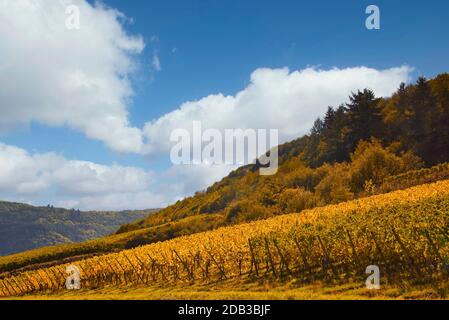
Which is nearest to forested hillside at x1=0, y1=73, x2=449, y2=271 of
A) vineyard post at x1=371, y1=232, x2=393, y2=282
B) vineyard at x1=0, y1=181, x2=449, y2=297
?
vineyard at x1=0, y1=181, x2=449, y2=297

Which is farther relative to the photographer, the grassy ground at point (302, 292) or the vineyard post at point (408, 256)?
the vineyard post at point (408, 256)

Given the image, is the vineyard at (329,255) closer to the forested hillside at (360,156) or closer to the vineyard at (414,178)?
the vineyard at (414,178)

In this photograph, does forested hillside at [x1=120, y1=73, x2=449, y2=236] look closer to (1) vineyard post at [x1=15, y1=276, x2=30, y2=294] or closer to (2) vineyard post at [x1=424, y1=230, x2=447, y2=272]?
(1) vineyard post at [x1=15, y1=276, x2=30, y2=294]

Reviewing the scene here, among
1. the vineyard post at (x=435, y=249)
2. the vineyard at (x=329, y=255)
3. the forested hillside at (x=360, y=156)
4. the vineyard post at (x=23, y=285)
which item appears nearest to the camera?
the vineyard post at (x=435, y=249)

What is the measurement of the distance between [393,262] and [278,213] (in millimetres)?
45633

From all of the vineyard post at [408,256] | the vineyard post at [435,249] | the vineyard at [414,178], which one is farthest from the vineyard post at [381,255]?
the vineyard at [414,178]

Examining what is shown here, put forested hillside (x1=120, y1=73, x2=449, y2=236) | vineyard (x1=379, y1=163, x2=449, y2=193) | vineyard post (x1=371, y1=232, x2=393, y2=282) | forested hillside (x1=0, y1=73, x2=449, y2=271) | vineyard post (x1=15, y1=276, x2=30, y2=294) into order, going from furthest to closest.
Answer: forested hillside (x1=120, y1=73, x2=449, y2=236), forested hillside (x1=0, y1=73, x2=449, y2=271), vineyard (x1=379, y1=163, x2=449, y2=193), vineyard post (x1=15, y1=276, x2=30, y2=294), vineyard post (x1=371, y1=232, x2=393, y2=282)

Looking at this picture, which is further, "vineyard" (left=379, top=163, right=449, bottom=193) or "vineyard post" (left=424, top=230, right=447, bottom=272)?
"vineyard" (left=379, top=163, right=449, bottom=193)

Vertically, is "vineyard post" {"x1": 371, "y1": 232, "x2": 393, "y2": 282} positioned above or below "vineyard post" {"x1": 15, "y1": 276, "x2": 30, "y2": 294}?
above

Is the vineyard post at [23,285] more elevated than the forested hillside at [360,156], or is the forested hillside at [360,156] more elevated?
the forested hillside at [360,156]

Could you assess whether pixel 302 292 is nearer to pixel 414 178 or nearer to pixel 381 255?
pixel 381 255

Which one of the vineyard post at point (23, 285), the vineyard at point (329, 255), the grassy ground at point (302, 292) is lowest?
the vineyard post at point (23, 285)

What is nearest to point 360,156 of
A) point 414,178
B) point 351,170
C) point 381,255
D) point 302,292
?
point 351,170

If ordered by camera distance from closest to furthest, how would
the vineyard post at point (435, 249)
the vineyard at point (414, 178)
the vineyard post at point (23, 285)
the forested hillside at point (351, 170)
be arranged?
the vineyard post at point (435, 249) → the vineyard post at point (23, 285) → the vineyard at point (414, 178) → the forested hillside at point (351, 170)
